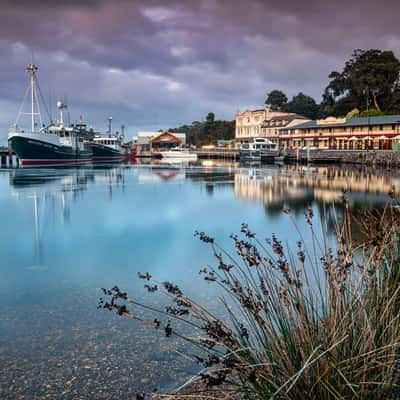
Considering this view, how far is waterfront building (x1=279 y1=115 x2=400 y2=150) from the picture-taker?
6031 cm

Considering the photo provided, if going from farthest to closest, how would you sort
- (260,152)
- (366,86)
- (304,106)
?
(304,106) → (366,86) → (260,152)

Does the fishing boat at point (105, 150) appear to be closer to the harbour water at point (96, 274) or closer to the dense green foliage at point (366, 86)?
the dense green foliage at point (366, 86)

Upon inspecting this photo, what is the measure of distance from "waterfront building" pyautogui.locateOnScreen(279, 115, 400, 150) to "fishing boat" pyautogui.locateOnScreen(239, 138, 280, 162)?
643cm

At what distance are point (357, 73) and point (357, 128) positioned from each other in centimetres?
2121

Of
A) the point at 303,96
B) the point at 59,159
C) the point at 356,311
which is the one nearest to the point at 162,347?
the point at 356,311

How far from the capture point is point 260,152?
66.1m

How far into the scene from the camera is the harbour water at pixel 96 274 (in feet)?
14.5

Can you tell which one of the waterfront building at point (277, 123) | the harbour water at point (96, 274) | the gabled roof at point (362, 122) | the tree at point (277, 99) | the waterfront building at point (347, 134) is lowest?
the harbour water at point (96, 274)

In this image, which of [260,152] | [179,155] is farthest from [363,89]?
[179,155]

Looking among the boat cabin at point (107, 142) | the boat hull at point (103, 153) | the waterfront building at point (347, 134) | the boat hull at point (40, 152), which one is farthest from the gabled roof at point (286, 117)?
the boat hull at point (40, 152)

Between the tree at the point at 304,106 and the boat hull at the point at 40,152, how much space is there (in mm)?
66729

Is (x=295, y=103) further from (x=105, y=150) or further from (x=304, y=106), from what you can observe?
(x=105, y=150)

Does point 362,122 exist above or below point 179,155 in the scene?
above

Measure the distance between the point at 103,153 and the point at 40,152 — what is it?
23678 millimetres
